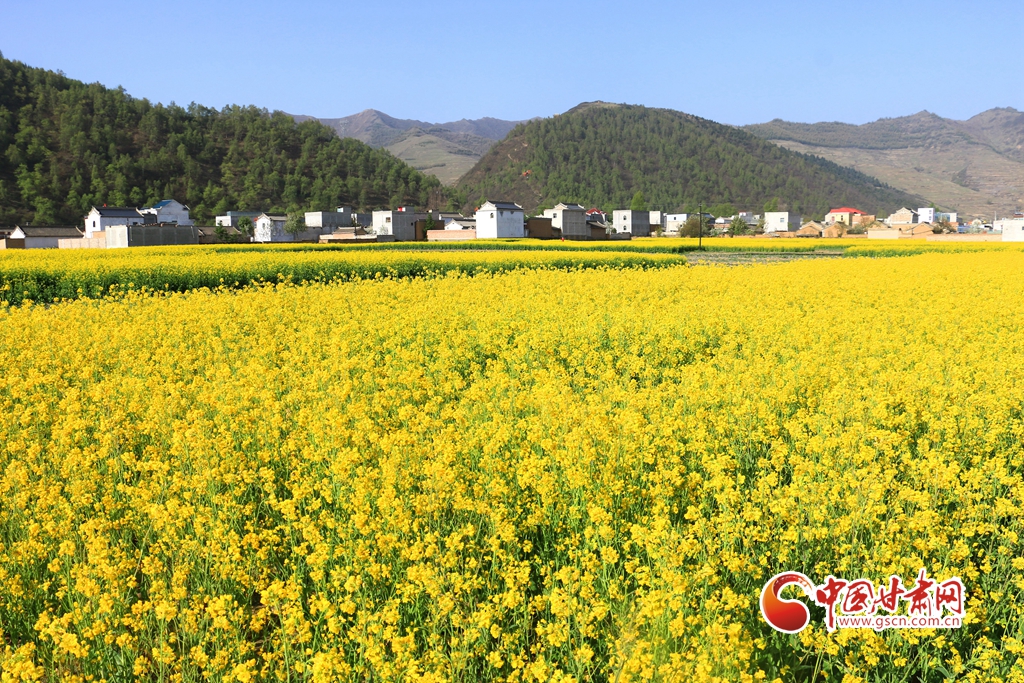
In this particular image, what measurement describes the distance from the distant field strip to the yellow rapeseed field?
12.1 metres

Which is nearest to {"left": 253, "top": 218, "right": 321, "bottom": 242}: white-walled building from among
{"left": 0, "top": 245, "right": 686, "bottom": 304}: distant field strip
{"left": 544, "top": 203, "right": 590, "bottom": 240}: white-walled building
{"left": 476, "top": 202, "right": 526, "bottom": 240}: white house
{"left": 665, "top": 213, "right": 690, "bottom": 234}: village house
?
{"left": 476, "top": 202, "right": 526, "bottom": 240}: white house

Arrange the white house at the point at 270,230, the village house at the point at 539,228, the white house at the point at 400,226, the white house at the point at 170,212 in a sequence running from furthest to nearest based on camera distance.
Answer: the white house at the point at 170,212 → the white house at the point at 270,230 → the white house at the point at 400,226 → the village house at the point at 539,228

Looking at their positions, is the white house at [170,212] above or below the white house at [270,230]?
above

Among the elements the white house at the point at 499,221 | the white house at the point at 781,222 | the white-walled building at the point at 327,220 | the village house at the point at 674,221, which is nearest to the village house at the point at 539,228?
the white house at the point at 499,221

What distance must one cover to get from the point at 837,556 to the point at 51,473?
5.66m

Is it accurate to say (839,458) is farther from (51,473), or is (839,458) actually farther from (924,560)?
(51,473)

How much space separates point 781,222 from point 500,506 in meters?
158

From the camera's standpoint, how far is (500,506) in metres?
4.13

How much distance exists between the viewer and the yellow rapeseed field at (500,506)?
3.29 meters

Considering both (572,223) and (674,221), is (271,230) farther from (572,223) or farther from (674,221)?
(674,221)

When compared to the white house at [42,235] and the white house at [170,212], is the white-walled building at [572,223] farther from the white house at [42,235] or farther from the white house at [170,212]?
the white house at [170,212]

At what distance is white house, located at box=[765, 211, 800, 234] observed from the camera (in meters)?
146

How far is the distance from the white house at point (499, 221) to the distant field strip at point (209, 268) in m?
43.3

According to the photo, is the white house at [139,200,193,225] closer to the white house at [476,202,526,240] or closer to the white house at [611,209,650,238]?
the white house at [476,202,526,240]
